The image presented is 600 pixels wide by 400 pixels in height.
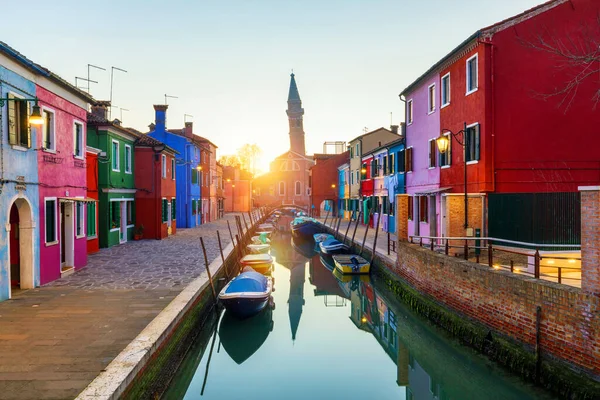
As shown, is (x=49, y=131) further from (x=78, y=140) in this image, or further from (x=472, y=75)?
(x=472, y=75)

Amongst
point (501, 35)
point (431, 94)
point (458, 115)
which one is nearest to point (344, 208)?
point (431, 94)

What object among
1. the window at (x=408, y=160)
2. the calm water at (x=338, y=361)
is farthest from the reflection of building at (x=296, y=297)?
the window at (x=408, y=160)

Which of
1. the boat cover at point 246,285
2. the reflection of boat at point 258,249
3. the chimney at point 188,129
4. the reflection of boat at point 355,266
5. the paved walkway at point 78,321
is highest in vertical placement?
the chimney at point 188,129

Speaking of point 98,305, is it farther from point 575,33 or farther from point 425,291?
point 575,33

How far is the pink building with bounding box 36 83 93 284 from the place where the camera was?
12062 mm

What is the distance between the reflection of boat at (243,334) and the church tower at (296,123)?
6970 cm

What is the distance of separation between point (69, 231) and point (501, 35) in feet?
51.8

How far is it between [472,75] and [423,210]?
739 cm

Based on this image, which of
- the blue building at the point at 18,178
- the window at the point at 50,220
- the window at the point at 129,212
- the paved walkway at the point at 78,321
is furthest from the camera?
the window at the point at 129,212

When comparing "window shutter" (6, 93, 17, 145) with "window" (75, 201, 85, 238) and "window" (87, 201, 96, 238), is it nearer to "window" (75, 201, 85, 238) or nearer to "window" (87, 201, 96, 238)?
"window" (75, 201, 85, 238)

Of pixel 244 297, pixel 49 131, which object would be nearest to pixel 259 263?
pixel 244 297

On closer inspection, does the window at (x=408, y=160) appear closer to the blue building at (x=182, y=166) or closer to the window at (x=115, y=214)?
the window at (x=115, y=214)

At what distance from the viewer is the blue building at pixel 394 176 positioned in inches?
978

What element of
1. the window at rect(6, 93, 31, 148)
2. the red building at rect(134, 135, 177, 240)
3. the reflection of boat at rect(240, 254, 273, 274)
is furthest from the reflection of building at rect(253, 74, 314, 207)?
the window at rect(6, 93, 31, 148)
